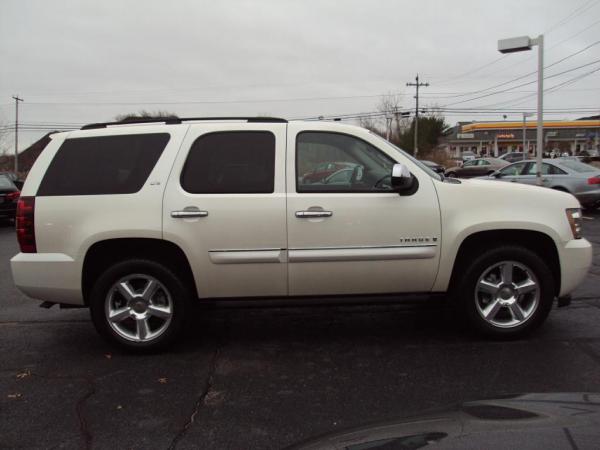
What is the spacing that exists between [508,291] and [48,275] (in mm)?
3861

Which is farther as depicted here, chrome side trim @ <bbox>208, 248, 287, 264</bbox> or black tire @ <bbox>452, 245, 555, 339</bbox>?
black tire @ <bbox>452, 245, 555, 339</bbox>

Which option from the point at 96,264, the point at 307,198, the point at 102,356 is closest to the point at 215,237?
the point at 307,198

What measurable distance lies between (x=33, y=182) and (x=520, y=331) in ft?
14.1

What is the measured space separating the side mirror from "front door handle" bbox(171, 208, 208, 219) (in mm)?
1534

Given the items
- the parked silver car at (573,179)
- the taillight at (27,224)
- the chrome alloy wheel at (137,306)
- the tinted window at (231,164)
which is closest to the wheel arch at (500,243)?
the tinted window at (231,164)

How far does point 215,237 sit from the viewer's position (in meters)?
4.27

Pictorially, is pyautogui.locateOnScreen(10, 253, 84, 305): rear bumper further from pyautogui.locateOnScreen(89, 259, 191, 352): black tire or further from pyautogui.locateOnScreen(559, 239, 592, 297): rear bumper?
pyautogui.locateOnScreen(559, 239, 592, 297): rear bumper

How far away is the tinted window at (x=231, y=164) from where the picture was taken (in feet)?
14.3

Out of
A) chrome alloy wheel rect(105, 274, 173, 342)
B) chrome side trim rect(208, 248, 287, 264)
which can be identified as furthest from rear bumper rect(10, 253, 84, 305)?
chrome side trim rect(208, 248, 287, 264)

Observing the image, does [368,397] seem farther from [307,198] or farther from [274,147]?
[274,147]

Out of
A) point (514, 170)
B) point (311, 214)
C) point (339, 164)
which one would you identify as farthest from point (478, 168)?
point (311, 214)

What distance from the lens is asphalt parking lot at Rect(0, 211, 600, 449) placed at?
10.6 feet

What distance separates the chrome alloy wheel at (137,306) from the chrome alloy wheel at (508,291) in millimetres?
2667

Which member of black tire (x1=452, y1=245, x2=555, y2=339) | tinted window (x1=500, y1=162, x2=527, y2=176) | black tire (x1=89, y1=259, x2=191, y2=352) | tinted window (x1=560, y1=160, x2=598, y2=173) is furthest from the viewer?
tinted window (x1=500, y1=162, x2=527, y2=176)
